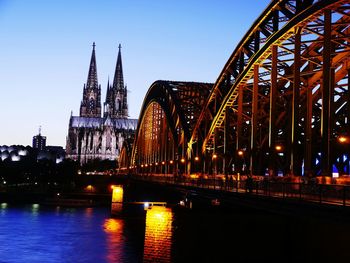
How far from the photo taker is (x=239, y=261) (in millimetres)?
29359

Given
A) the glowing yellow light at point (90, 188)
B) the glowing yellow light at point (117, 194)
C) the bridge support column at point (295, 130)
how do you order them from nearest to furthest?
the bridge support column at point (295, 130), the glowing yellow light at point (117, 194), the glowing yellow light at point (90, 188)

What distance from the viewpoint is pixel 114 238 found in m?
58.8

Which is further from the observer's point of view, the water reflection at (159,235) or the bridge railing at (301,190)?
the water reflection at (159,235)

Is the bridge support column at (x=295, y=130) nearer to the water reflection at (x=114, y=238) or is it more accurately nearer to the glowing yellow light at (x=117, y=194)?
the water reflection at (x=114, y=238)

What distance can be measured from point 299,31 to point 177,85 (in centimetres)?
5600

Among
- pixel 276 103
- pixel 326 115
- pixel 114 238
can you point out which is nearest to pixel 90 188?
pixel 114 238

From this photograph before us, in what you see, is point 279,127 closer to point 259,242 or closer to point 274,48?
point 274,48

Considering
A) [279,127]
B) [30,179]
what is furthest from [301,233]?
[30,179]

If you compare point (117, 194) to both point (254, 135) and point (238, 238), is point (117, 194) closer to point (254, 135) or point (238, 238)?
point (254, 135)

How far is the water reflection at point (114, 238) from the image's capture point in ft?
156

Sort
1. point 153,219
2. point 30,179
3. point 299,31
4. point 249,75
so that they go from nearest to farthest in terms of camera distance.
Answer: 1. point 153,219
2. point 299,31
3. point 249,75
4. point 30,179

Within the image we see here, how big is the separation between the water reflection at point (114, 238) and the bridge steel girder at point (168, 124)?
1172 cm

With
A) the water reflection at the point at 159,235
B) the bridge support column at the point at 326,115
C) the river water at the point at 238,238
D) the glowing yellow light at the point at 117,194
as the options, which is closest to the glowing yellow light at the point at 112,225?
the glowing yellow light at the point at 117,194

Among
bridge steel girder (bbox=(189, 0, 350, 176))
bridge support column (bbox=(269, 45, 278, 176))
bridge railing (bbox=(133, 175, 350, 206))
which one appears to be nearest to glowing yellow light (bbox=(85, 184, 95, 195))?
bridge steel girder (bbox=(189, 0, 350, 176))
